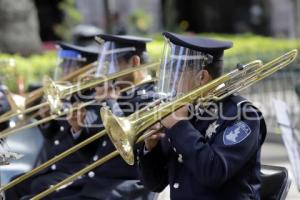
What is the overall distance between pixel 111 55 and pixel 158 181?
1.33 meters

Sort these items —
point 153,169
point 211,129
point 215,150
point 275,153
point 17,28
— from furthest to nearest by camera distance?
point 17,28 → point 275,153 → point 153,169 → point 211,129 → point 215,150

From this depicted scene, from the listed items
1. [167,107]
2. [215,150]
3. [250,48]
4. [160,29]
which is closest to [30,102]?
[167,107]

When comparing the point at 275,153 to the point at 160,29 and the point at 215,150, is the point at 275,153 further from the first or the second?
the point at 160,29

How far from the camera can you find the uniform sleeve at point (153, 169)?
10.7 feet

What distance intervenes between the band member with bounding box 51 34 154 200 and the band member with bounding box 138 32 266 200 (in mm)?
717

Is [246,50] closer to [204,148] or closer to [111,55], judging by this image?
[111,55]

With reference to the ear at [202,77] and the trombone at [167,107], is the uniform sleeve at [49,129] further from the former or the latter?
the ear at [202,77]

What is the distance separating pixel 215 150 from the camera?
9.45 feet

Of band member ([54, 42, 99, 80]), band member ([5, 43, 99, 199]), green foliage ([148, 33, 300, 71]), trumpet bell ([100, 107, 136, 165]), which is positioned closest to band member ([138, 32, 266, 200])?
trumpet bell ([100, 107, 136, 165])

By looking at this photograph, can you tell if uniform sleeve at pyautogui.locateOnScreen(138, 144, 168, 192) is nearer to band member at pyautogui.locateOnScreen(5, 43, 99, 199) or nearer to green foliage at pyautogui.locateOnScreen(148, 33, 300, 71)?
band member at pyautogui.locateOnScreen(5, 43, 99, 199)

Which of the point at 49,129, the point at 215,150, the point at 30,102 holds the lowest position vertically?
the point at 49,129

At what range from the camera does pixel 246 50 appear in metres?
11.5

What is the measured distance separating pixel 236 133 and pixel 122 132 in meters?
0.50

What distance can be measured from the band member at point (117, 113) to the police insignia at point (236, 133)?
3.44ft
